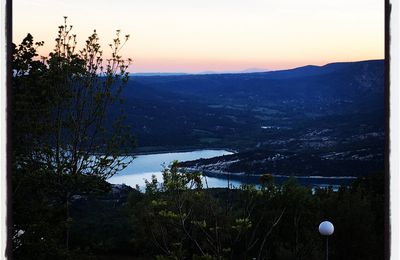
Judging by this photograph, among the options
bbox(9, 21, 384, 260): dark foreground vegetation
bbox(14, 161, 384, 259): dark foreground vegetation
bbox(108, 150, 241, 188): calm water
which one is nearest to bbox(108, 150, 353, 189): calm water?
bbox(108, 150, 241, 188): calm water

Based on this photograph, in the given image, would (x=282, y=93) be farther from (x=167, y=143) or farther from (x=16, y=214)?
(x=16, y=214)

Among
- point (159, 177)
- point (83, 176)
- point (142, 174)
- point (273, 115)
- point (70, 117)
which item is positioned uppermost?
point (70, 117)

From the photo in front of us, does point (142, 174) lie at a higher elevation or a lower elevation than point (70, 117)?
lower

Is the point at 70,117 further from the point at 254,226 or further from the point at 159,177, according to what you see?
the point at 159,177

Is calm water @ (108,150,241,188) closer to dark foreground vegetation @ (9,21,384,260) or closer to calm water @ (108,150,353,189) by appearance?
calm water @ (108,150,353,189)

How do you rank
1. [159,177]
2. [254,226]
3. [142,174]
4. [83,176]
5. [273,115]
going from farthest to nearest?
[273,115] < [142,174] < [159,177] < [254,226] < [83,176]

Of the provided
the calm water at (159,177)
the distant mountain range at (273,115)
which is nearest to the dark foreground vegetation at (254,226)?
the calm water at (159,177)

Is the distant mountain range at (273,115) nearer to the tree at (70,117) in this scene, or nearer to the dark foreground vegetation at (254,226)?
the dark foreground vegetation at (254,226)

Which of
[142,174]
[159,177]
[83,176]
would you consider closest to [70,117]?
[83,176]
